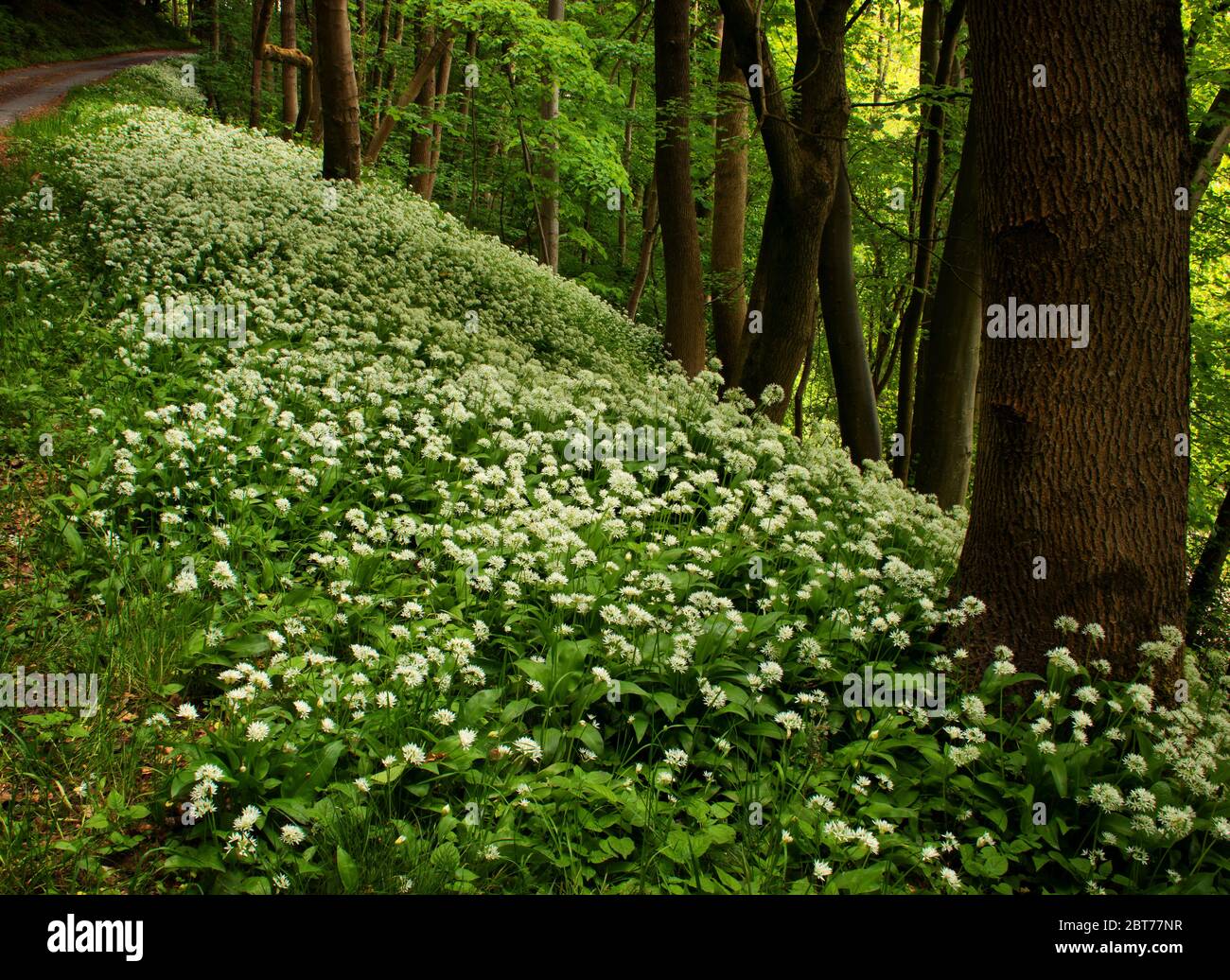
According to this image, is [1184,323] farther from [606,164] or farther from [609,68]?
[609,68]

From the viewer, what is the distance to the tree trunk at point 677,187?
9.21 meters

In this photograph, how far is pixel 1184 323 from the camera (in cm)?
405

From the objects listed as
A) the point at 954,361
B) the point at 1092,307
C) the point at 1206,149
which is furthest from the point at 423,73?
the point at 1092,307

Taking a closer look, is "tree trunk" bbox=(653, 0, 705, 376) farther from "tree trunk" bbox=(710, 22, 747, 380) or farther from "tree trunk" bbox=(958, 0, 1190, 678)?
"tree trunk" bbox=(958, 0, 1190, 678)

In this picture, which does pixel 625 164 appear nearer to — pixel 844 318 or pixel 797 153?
pixel 844 318

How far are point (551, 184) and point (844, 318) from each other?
8272 millimetres

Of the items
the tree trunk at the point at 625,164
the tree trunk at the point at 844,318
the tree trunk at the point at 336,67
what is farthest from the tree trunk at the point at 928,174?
the tree trunk at the point at 336,67

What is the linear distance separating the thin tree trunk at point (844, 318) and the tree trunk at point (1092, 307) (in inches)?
178

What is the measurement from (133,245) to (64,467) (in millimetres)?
5113

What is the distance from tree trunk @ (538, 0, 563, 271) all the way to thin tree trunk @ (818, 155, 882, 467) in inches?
259

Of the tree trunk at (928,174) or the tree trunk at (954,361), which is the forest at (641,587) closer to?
the tree trunk at (954,361)

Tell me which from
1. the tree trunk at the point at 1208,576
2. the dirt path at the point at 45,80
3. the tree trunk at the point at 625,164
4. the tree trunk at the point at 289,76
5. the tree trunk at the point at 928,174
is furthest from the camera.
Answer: the tree trunk at the point at 289,76

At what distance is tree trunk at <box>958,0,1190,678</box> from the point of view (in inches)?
154

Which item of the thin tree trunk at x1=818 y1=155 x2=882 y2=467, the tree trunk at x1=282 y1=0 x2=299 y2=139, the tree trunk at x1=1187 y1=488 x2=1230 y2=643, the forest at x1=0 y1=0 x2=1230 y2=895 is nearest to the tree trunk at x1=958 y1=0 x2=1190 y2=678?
the forest at x1=0 y1=0 x2=1230 y2=895
